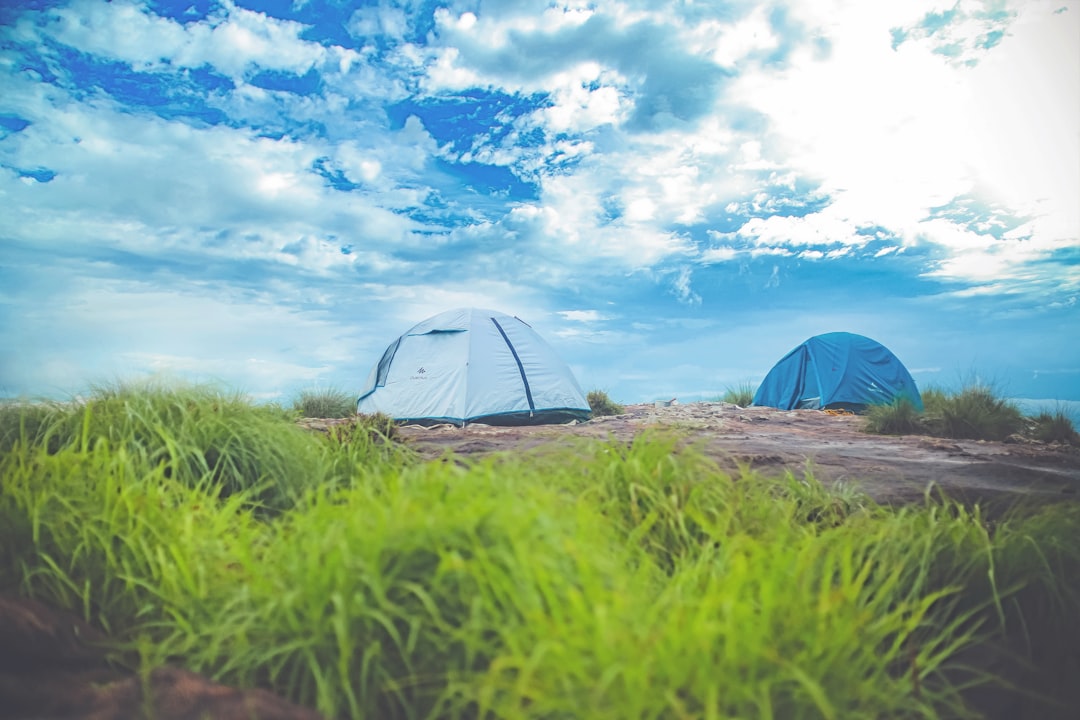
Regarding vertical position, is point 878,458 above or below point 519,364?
below

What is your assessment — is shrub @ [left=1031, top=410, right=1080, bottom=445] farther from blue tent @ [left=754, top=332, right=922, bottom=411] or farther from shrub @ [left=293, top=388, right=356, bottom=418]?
shrub @ [left=293, top=388, right=356, bottom=418]

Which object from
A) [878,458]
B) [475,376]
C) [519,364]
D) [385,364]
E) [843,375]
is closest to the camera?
[878,458]

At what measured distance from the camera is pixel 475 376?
12062 mm

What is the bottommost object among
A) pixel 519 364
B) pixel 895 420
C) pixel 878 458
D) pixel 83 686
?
pixel 83 686

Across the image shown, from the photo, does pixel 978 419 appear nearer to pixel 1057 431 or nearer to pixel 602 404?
pixel 1057 431

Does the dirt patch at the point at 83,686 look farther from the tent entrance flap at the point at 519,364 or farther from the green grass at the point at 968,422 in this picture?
the green grass at the point at 968,422

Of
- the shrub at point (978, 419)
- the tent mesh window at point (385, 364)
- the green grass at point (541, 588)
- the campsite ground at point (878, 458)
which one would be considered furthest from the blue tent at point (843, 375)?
the green grass at point (541, 588)

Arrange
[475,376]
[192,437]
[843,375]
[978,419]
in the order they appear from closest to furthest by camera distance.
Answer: [192,437]
[978,419]
[475,376]
[843,375]

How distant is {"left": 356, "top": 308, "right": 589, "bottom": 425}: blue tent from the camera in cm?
1203

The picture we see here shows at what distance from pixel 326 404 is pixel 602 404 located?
261 inches

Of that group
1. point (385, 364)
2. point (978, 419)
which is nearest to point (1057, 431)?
point (978, 419)

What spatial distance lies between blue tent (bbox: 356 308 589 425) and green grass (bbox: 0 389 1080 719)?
25.2ft

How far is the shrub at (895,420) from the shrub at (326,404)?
369 inches

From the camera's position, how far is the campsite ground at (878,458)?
5246 mm
